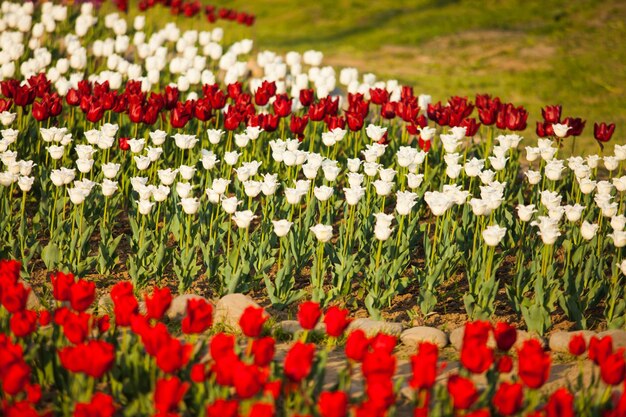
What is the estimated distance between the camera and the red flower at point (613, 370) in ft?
11.5

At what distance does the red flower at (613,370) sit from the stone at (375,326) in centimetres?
156

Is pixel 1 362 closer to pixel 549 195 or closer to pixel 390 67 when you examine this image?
pixel 549 195

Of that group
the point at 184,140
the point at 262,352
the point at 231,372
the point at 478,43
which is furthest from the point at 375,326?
the point at 478,43

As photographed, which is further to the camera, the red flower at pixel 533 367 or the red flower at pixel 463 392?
the red flower at pixel 533 367

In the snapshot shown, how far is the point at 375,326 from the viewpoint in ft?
16.0

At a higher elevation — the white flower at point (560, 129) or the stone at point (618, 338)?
the white flower at point (560, 129)

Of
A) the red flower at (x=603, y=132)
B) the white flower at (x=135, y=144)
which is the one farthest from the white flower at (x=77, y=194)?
the red flower at (x=603, y=132)

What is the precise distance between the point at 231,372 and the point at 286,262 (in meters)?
1.98

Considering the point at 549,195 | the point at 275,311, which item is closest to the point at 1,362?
the point at 275,311

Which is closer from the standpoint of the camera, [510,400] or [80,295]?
→ [510,400]

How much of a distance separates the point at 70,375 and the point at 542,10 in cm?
1473

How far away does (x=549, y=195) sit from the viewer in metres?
5.38

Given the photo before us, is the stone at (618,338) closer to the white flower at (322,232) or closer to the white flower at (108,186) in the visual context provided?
the white flower at (322,232)

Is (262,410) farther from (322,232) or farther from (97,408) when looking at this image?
(322,232)
